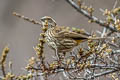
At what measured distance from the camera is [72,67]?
392cm

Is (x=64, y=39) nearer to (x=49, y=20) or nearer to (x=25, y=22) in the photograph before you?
(x=49, y=20)

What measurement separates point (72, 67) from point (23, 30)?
27.9ft

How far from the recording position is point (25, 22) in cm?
1237

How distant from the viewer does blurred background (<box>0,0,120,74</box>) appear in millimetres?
11555

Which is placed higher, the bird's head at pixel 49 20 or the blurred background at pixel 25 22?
the blurred background at pixel 25 22

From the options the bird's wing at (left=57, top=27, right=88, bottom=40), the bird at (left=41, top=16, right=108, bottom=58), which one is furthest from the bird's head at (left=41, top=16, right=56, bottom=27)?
the bird's wing at (left=57, top=27, right=88, bottom=40)

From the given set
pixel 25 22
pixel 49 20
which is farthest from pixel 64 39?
pixel 25 22

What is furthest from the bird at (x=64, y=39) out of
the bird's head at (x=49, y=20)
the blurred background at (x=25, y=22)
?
the blurred background at (x=25, y=22)

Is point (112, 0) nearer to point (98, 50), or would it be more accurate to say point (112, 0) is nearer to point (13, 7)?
point (13, 7)

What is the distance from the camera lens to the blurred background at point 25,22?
11.6 m

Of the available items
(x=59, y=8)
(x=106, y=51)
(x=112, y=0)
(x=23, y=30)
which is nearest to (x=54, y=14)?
(x=59, y=8)

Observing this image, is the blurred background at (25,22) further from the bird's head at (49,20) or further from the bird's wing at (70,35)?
the bird's wing at (70,35)

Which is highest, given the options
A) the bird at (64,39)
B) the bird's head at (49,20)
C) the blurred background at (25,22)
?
the blurred background at (25,22)

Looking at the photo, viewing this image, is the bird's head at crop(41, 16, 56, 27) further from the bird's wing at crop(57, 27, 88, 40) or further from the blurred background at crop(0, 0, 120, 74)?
the blurred background at crop(0, 0, 120, 74)
